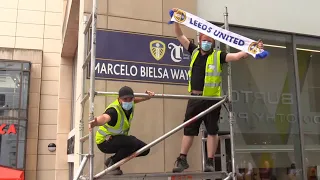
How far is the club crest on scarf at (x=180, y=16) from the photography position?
15.9ft

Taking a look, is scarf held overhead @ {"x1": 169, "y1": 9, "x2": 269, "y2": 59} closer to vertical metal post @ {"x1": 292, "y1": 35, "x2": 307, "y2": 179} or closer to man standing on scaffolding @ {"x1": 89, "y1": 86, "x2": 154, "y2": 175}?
man standing on scaffolding @ {"x1": 89, "y1": 86, "x2": 154, "y2": 175}

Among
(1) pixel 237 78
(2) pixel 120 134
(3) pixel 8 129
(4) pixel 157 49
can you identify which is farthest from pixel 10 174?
(2) pixel 120 134

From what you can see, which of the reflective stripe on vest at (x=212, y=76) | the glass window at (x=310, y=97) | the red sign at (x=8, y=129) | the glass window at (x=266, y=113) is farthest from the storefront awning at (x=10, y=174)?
the reflective stripe on vest at (x=212, y=76)

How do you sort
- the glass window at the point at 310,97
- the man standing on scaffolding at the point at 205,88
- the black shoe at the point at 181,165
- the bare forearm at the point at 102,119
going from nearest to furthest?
the bare forearm at the point at 102,119, the black shoe at the point at 181,165, the man standing on scaffolding at the point at 205,88, the glass window at the point at 310,97

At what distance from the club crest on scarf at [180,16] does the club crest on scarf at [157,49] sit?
116cm

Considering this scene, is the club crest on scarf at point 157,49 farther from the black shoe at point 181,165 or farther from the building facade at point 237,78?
the black shoe at point 181,165

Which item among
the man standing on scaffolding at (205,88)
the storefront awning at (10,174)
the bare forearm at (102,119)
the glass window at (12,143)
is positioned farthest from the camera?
the glass window at (12,143)

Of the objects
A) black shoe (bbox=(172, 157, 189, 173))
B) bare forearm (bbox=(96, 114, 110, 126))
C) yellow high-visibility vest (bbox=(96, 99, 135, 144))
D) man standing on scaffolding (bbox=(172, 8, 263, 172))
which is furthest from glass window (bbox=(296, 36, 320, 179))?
bare forearm (bbox=(96, 114, 110, 126))

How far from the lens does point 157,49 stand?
5.98 m

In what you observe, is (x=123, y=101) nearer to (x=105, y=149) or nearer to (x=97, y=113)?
(x=105, y=149)

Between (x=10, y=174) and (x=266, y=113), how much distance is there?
8560 millimetres

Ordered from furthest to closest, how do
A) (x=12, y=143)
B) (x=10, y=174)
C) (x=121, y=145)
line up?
(x=12, y=143) → (x=10, y=174) → (x=121, y=145)

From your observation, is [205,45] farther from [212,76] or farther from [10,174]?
[10,174]

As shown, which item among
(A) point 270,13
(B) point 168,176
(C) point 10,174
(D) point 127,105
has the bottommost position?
(C) point 10,174
